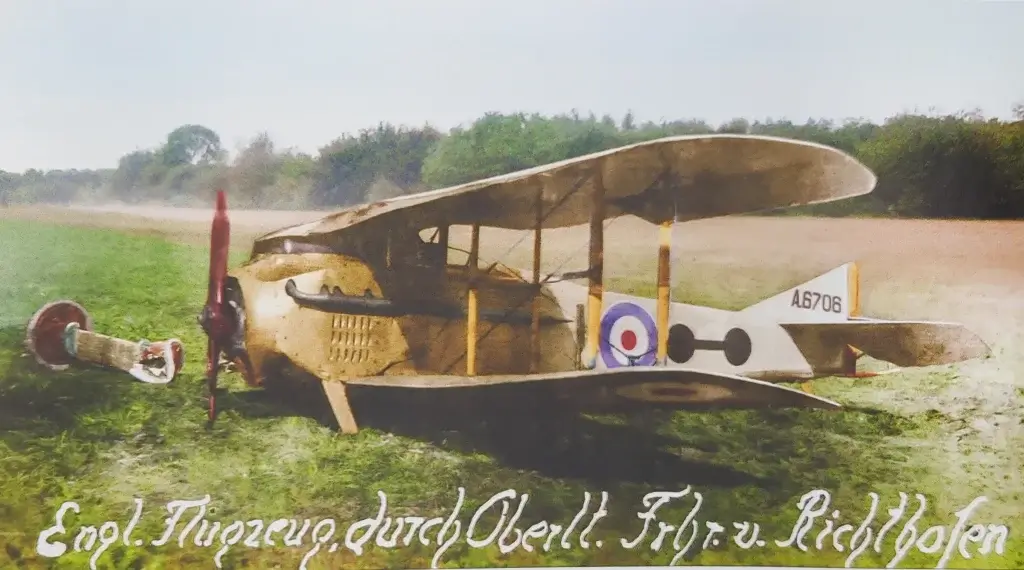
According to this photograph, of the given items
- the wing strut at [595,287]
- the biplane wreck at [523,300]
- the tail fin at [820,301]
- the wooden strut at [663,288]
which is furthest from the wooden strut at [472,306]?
the tail fin at [820,301]

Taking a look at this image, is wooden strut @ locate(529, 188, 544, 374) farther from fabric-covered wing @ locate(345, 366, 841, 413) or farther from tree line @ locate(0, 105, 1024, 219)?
tree line @ locate(0, 105, 1024, 219)

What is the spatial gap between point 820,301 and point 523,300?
77cm

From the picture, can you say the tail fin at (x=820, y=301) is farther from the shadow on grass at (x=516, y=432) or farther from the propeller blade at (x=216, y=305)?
the propeller blade at (x=216, y=305)

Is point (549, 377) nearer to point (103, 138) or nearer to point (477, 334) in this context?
point (477, 334)

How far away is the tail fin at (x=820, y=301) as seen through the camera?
6.29 ft

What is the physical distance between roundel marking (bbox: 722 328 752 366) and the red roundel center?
0.24 m

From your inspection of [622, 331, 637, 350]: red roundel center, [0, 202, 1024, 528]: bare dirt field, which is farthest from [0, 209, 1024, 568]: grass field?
[622, 331, 637, 350]: red roundel center

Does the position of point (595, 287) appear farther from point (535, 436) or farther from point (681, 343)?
point (535, 436)

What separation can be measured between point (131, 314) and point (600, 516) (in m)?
1.26

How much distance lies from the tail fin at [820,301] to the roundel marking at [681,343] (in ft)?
0.56

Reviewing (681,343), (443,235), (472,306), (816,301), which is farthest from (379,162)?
(816,301)

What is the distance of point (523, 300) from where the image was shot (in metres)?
1.85

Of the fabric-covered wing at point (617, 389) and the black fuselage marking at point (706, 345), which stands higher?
the black fuselage marking at point (706, 345)

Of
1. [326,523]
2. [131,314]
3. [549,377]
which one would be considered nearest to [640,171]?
[549,377]
